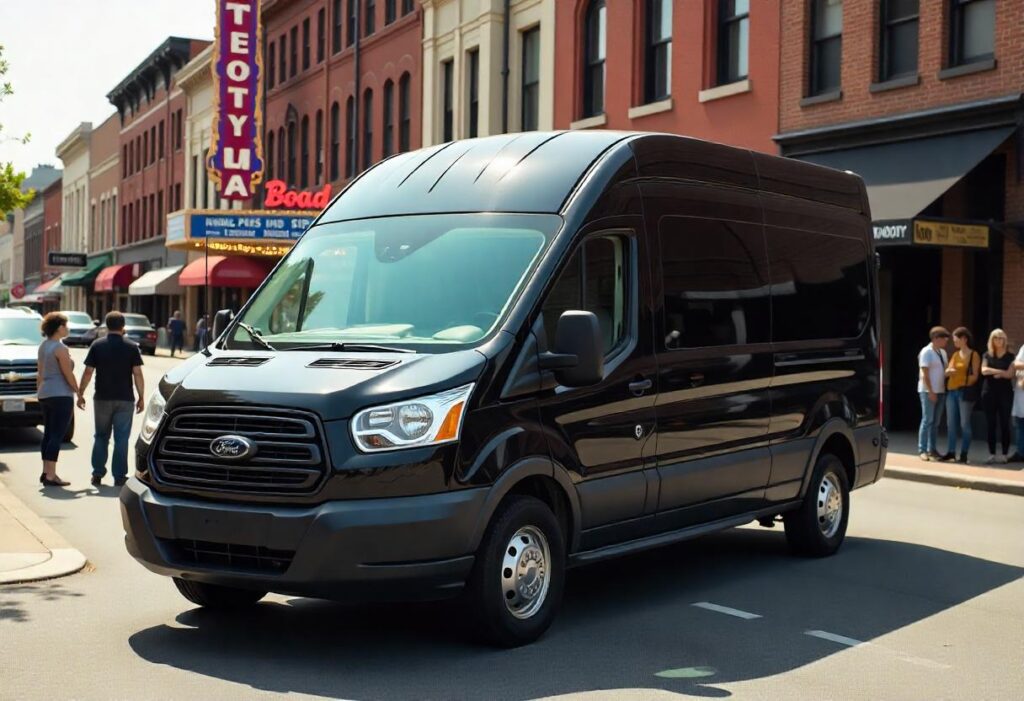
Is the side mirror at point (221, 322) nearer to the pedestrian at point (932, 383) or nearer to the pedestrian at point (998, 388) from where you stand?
the pedestrian at point (932, 383)

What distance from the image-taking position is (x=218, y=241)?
4462 cm

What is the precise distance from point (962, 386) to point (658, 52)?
10973mm

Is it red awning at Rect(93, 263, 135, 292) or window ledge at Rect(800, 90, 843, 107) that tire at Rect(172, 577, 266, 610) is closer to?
window ledge at Rect(800, 90, 843, 107)

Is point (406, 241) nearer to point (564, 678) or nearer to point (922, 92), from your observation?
point (564, 678)

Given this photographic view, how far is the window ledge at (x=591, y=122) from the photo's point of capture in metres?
26.9

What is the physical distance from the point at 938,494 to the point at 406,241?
8738 mm

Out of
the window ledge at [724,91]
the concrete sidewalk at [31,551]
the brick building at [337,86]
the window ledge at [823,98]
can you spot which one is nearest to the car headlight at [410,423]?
the concrete sidewalk at [31,551]

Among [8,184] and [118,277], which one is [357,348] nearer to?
[8,184]

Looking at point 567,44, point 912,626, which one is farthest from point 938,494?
point 567,44

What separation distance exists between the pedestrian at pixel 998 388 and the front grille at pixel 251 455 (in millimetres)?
12399

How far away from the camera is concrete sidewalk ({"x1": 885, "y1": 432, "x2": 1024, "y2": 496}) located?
14852 mm

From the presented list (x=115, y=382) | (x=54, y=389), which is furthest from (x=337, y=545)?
(x=54, y=389)

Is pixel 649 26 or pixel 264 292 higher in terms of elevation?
pixel 649 26

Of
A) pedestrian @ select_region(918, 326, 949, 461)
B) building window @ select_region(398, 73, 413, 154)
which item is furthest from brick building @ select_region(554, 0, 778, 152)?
building window @ select_region(398, 73, 413, 154)
